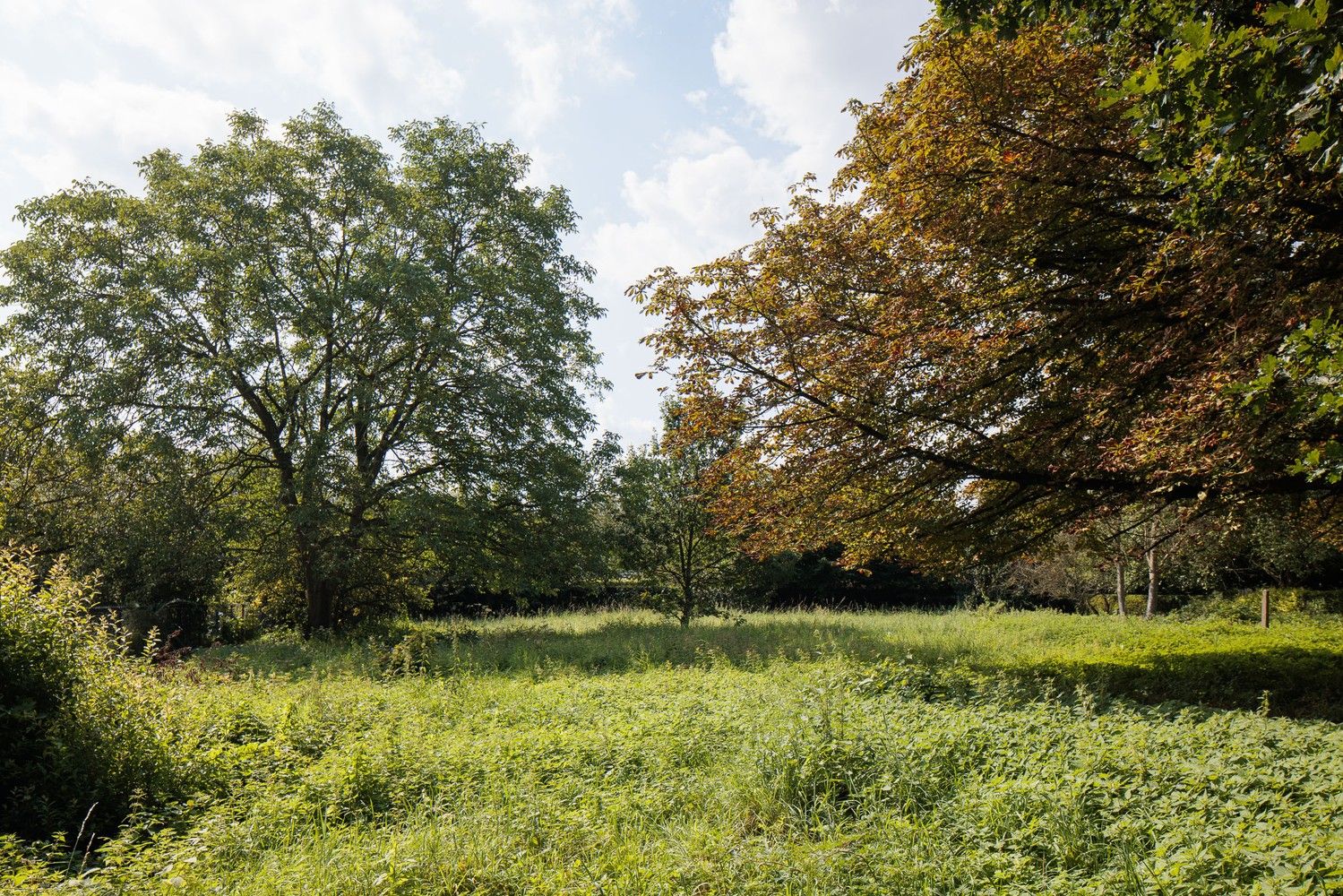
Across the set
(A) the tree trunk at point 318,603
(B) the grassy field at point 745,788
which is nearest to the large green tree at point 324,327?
(A) the tree trunk at point 318,603

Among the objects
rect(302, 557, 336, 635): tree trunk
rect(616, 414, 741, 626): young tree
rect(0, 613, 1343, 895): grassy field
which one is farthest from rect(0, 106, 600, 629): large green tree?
rect(0, 613, 1343, 895): grassy field

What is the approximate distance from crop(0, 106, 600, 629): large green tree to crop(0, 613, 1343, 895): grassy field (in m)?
7.91

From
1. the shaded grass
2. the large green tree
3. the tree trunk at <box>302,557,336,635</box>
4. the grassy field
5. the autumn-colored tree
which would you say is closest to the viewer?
the grassy field

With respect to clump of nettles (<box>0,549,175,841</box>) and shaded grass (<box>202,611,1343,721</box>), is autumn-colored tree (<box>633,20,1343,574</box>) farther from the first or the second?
clump of nettles (<box>0,549,175,841</box>)

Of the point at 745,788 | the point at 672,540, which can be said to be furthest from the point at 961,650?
the point at 672,540

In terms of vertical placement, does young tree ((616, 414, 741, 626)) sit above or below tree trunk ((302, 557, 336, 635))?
above

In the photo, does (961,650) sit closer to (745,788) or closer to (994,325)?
(994,325)

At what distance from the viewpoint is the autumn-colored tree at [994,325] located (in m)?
6.09

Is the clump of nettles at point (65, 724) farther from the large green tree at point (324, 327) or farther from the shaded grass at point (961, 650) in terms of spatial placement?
the large green tree at point (324, 327)

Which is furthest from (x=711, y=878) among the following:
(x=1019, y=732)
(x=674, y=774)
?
(x=1019, y=732)

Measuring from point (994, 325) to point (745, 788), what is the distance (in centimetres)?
587

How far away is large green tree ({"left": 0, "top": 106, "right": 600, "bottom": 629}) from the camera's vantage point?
1482 centimetres

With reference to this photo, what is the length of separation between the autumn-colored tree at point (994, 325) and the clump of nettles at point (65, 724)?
20.8 feet

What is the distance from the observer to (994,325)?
26.8ft
